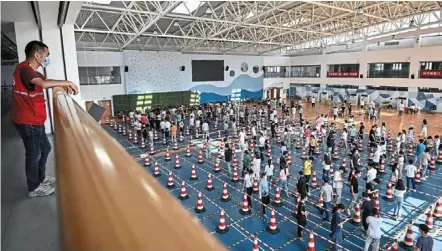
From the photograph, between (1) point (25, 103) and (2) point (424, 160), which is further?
(2) point (424, 160)

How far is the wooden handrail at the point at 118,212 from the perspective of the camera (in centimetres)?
35

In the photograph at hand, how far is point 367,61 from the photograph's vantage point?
2703cm

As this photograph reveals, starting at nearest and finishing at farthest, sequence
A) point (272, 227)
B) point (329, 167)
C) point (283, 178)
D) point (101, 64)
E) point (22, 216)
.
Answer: point (22, 216) → point (272, 227) → point (283, 178) → point (329, 167) → point (101, 64)

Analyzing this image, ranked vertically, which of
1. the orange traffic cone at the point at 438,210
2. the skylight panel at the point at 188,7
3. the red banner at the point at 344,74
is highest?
the skylight panel at the point at 188,7

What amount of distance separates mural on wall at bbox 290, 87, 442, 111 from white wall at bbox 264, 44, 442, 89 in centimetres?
71


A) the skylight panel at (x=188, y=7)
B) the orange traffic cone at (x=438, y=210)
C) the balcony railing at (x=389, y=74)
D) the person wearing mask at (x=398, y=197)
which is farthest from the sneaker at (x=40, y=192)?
the balcony railing at (x=389, y=74)

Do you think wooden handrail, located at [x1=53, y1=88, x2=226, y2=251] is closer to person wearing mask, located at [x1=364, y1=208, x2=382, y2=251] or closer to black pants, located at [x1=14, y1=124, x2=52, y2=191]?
black pants, located at [x1=14, y1=124, x2=52, y2=191]

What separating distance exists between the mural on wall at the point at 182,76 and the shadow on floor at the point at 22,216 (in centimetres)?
2232

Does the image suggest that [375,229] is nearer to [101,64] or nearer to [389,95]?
[101,64]

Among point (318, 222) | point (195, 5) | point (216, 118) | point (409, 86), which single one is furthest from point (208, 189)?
point (409, 86)

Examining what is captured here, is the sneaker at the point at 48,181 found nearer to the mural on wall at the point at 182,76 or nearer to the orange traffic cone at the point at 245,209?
the orange traffic cone at the point at 245,209

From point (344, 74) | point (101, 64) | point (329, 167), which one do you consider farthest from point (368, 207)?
point (344, 74)

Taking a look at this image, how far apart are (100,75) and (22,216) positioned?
75.2 feet

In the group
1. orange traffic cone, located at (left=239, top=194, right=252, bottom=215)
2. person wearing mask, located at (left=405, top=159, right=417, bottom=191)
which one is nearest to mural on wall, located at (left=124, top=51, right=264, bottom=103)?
orange traffic cone, located at (left=239, top=194, right=252, bottom=215)
